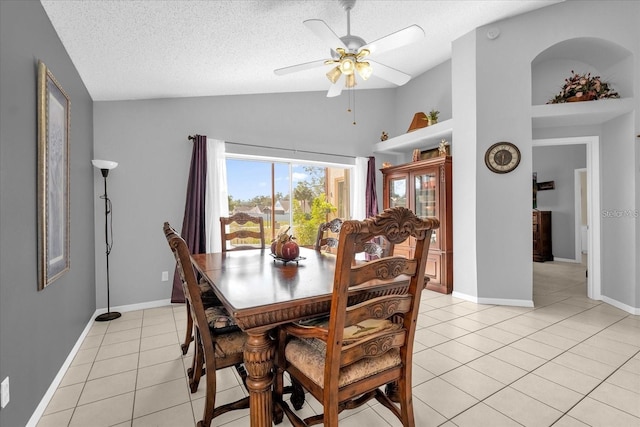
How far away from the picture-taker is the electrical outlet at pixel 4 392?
1333 mm

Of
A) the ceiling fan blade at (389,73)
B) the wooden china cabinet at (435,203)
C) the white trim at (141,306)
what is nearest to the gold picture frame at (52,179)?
the white trim at (141,306)

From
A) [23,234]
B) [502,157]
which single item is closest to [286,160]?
[502,157]

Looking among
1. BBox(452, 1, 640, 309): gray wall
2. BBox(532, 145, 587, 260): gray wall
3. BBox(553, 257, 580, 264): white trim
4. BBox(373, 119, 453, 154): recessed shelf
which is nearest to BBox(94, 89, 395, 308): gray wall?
BBox(373, 119, 453, 154): recessed shelf

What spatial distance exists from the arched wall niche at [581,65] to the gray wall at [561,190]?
3.38m

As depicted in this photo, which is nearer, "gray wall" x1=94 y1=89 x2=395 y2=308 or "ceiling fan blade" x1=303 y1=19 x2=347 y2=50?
"ceiling fan blade" x1=303 y1=19 x2=347 y2=50

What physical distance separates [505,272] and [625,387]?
1.72 meters

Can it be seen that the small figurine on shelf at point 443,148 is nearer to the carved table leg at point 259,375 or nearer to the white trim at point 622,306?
the white trim at point 622,306

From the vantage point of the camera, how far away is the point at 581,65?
373 cm

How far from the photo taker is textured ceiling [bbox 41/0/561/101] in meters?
2.11

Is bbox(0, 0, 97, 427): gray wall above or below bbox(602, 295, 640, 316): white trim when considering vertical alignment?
above

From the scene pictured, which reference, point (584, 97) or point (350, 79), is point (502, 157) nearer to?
point (584, 97)

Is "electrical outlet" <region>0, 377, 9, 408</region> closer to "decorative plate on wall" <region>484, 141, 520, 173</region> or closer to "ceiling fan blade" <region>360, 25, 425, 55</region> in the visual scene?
"ceiling fan blade" <region>360, 25, 425, 55</region>

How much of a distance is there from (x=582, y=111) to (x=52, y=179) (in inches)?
195

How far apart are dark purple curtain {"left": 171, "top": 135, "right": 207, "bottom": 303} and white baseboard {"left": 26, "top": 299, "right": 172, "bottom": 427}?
0.85ft
